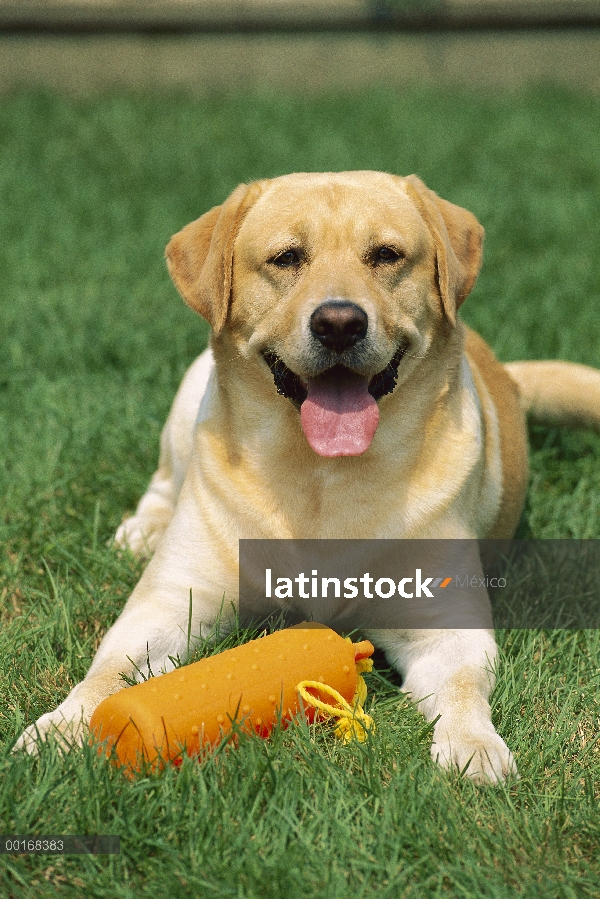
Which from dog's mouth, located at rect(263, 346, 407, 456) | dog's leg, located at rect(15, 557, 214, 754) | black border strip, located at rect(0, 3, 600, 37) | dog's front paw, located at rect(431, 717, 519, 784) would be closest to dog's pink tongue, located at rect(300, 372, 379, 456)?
dog's mouth, located at rect(263, 346, 407, 456)

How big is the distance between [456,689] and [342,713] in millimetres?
343

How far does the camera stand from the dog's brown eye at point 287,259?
3.14 m

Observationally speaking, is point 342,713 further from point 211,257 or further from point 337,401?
point 211,257

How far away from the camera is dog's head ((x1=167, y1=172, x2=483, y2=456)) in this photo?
2.97 meters

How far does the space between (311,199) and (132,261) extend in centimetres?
377

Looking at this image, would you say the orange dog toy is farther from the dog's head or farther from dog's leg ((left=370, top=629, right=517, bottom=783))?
the dog's head

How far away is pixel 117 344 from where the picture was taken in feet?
18.1

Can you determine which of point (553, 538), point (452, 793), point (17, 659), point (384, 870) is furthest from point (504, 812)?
point (553, 538)

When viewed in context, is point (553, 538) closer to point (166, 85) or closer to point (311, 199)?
point (311, 199)

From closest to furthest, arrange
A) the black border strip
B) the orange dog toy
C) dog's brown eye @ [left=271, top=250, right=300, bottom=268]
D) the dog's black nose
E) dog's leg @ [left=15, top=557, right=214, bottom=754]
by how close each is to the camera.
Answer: the orange dog toy, dog's leg @ [left=15, top=557, right=214, bottom=754], the dog's black nose, dog's brown eye @ [left=271, top=250, right=300, bottom=268], the black border strip

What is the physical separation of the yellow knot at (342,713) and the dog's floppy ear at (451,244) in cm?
122

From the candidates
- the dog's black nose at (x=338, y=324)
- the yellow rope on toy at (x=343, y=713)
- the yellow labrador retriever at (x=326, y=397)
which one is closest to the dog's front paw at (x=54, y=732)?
the yellow labrador retriever at (x=326, y=397)

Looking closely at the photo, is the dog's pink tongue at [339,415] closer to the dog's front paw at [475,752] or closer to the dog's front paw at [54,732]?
the dog's front paw at [475,752]

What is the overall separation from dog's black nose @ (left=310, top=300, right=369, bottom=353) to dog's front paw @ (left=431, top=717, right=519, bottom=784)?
109 cm
